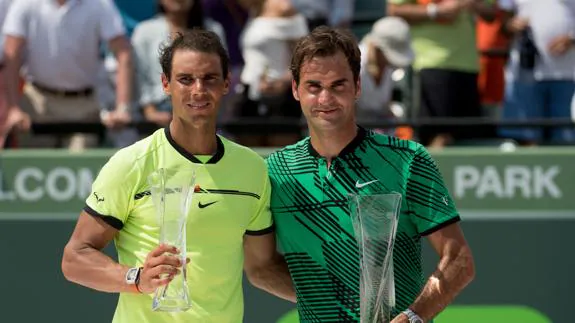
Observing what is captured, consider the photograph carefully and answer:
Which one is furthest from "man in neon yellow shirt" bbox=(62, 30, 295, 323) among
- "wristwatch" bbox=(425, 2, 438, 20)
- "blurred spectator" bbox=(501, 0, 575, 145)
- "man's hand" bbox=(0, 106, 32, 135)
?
"blurred spectator" bbox=(501, 0, 575, 145)

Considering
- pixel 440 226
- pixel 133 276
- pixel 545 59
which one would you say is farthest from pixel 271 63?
pixel 133 276

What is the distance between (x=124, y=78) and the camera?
7641 mm

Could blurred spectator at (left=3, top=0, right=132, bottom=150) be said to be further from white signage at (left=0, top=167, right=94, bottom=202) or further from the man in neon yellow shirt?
the man in neon yellow shirt

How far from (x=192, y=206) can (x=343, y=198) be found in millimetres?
561

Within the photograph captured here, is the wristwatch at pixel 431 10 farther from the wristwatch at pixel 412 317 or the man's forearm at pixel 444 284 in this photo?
the wristwatch at pixel 412 317

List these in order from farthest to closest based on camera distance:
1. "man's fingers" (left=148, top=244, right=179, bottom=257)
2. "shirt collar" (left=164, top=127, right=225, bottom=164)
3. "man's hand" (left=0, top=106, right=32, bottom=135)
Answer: "man's hand" (left=0, top=106, right=32, bottom=135), "shirt collar" (left=164, top=127, right=225, bottom=164), "man's fingers" (left=148, top=244, right=179, bottom=257)

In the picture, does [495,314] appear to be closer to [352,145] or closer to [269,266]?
[269,266]

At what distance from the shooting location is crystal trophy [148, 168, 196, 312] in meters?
3.88

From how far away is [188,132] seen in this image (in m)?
4.39

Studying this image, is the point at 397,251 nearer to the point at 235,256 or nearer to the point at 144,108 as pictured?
the point at 235,256

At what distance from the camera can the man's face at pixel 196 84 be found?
428 cm

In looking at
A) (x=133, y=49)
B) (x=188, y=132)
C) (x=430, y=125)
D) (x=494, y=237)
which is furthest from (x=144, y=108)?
(x=188, y=132)

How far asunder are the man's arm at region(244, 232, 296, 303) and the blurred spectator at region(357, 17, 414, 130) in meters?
3.19

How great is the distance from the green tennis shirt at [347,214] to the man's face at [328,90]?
0.18 m
